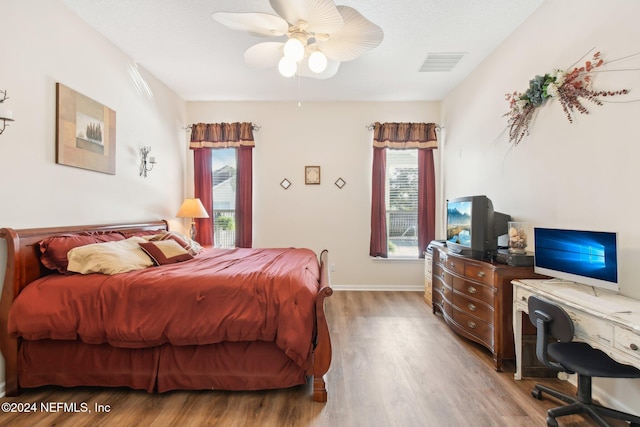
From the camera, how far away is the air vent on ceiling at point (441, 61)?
3100 mm

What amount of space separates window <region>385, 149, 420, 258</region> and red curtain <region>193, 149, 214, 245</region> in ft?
9.08

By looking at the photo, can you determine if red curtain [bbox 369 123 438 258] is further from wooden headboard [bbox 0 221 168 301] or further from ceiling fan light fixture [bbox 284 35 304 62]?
wooden headboard [bbox 0 221 168 301]

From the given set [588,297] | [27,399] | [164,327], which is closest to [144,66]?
[164,327]

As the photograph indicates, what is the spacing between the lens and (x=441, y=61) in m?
3.24

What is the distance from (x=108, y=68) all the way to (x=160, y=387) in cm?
299

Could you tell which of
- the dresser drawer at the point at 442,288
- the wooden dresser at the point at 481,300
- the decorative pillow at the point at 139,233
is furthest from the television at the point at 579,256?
the decorative pillow at the point at 139,233

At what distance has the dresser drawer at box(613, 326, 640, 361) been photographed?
1.32 m

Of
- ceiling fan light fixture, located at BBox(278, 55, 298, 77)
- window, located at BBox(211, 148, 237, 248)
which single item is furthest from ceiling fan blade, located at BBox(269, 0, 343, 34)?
window, located at BBox(211, 148, 237, 248)

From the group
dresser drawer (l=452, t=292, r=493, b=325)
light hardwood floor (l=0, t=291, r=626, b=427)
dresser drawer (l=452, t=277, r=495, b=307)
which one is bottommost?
light hardwood floor (l=0, t=291, r=626, b=427)

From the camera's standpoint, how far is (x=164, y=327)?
1881 millimetres

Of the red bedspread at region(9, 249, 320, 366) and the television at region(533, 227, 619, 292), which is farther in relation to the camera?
the red bedspread at region(9, 249, 320, 366)

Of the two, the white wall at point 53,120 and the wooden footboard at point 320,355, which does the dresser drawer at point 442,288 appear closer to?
the wooden footboard at point 320,355

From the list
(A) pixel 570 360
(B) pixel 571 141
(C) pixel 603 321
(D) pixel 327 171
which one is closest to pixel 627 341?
(C) pixel 603 321

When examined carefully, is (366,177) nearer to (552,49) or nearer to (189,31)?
(552,49)
